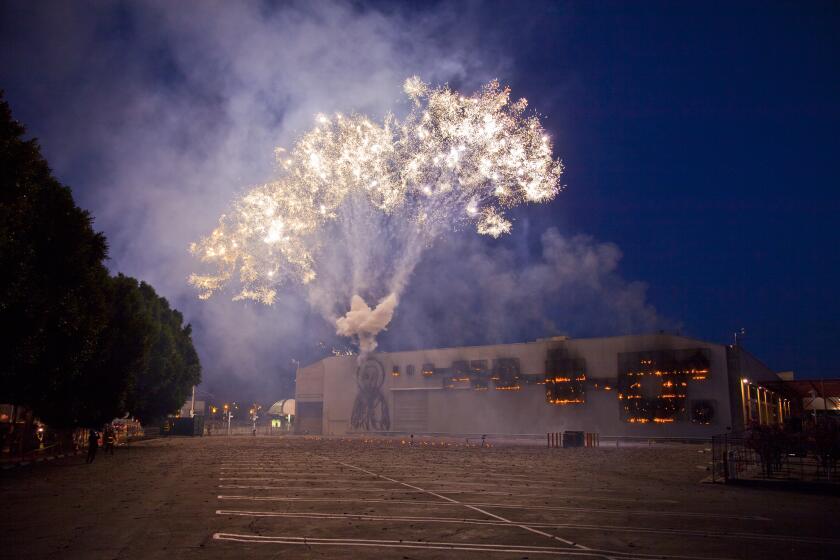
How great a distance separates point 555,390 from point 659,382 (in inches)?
406

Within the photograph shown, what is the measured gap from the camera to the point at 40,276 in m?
23.7

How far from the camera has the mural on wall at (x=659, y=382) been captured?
178 feet

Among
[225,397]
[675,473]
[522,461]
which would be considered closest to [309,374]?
[522,461]

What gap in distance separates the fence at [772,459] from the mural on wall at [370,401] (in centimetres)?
5316

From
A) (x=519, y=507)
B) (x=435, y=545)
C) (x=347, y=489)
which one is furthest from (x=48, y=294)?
(x=435, y=545)

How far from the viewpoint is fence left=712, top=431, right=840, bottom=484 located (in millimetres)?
20000

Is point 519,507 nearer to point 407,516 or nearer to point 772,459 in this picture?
point 407,516

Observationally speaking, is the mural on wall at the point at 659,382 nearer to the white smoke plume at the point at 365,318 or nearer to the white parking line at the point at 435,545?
the white smoke plume at the point at 365,318

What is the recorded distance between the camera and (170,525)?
11.5 m

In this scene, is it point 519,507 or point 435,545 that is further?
point 519,507

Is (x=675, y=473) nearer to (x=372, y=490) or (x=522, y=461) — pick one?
(x=522, y=461)

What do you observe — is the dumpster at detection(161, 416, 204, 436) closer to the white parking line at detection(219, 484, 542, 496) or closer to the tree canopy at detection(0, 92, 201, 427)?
the tree canopy at detection(0, 92, 201, 427)

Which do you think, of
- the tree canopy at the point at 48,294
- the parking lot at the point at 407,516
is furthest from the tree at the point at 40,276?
the parking lot at the point at 407,516

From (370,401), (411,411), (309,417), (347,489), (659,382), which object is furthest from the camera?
(309,417)
